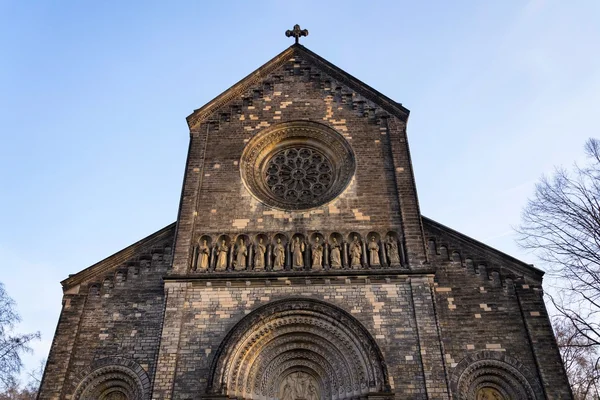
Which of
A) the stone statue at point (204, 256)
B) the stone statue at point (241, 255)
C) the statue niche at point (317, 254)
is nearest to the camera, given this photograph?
the statue niche at point (317, 254)

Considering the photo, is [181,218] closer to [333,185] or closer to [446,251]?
[333,185]

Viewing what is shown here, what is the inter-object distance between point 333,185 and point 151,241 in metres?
6.21

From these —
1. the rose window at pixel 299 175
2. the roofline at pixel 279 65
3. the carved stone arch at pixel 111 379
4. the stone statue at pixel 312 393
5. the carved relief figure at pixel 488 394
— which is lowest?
the carved relief figure at pixel 488 394

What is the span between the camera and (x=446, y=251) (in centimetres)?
1477

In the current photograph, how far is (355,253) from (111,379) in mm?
7657

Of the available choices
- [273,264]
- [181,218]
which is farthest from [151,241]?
[273,264]

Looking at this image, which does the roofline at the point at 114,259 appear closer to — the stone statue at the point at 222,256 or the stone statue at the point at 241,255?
the stone statue at the point at 222,256

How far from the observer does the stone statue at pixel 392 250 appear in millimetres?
13962

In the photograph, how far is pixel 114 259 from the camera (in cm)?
1505

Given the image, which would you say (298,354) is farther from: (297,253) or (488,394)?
(488,394)

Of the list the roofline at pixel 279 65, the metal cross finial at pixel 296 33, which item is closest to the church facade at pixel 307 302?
the roofline at pixel 279 65

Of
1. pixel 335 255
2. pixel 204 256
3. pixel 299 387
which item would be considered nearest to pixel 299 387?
pixel 299 387

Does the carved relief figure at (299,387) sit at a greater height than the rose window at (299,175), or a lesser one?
lesser

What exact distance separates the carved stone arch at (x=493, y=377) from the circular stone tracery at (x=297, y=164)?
6.27m
